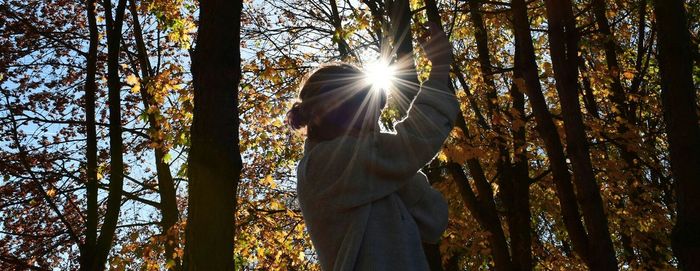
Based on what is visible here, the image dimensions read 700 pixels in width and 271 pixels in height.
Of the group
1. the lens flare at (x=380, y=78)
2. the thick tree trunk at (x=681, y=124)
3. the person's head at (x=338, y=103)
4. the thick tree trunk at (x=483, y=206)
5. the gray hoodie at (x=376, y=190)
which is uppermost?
the thick tree trunk at (x=483, y=206)

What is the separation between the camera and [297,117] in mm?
2182

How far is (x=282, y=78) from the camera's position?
942 cm

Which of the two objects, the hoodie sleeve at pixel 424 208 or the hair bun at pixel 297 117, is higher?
the hair bun at pixel 297 117

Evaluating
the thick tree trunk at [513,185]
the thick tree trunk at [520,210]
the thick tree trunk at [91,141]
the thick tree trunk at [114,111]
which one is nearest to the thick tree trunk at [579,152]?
the thick tree trunk at [513,185]

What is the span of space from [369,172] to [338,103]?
0.27m

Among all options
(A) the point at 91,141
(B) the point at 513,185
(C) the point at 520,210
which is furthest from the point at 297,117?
(B) the point at 513,185

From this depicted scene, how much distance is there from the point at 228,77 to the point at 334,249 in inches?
63.1

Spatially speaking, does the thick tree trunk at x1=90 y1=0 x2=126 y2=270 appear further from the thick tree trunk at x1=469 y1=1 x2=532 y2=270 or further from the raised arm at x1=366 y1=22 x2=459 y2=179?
the raised arm at x1=366 y1=22 x2=459 y2=179

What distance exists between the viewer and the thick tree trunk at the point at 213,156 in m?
3.14

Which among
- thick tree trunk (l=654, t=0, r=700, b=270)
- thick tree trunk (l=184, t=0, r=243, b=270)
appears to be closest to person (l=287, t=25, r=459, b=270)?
thick tree trunk (l=184, t=0, r=243, b=270)

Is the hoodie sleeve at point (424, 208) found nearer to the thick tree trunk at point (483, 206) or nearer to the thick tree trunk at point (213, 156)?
the thick tree trunk at point (213, 156)

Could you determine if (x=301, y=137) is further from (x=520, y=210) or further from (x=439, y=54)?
(x=520, y=210)

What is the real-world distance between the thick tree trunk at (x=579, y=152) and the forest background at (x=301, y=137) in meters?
0.02

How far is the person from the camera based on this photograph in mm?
1834
